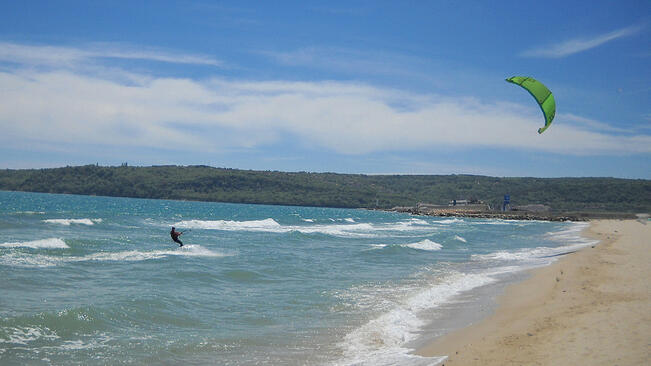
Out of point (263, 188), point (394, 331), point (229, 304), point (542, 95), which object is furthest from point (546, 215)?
point (263, 188)

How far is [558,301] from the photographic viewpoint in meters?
12.3

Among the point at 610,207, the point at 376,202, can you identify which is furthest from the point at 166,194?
the point at 610,207

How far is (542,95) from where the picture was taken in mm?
20281

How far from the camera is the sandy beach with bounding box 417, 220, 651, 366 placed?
7.50 metres

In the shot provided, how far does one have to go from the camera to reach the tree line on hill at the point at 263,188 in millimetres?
146000

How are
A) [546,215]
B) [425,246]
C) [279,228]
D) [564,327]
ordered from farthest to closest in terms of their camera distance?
1. [546,215]
2. [279,228]
3. [425,246]
4. [564,327]

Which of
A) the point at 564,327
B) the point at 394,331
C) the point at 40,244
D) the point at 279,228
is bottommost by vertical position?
the point at 279,228

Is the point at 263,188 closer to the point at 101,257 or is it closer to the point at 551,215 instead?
the point at 551,215

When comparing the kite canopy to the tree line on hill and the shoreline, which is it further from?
the tree line on hill

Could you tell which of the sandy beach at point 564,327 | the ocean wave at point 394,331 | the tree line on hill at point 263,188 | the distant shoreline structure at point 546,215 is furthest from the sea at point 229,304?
the tree line on hill at point 263,188

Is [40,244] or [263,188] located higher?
[263,188]

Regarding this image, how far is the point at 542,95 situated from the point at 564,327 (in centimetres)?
1305

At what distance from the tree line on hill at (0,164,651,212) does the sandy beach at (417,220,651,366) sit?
130795 millimetres

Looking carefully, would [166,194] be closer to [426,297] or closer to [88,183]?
[88,183]
